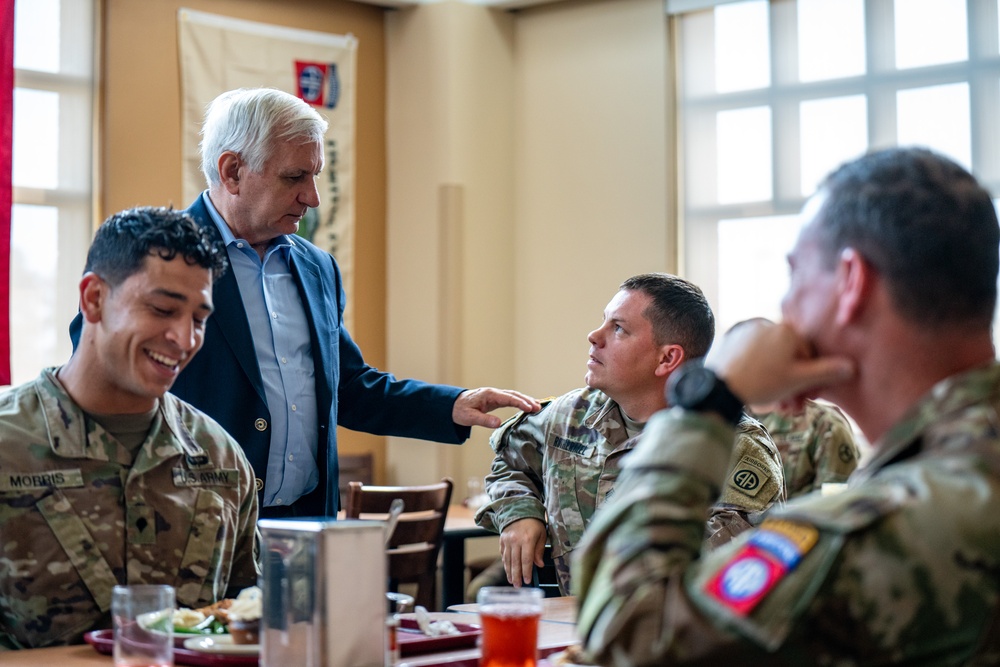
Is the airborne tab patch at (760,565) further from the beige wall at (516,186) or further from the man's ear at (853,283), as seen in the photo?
the beige wall at (516,186)

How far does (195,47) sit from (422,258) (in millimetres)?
1598

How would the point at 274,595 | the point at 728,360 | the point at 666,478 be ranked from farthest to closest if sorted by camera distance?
the point at 274,595
the point at 728,360
the point at 666,478

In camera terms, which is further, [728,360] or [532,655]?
[532,655]

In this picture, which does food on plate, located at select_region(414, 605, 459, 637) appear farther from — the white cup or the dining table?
the white cup

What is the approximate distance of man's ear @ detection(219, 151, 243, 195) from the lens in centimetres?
304

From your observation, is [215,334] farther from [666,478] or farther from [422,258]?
[422,258]

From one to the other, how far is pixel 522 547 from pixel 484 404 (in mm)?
436

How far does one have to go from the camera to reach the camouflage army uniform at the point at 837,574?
4.09ft

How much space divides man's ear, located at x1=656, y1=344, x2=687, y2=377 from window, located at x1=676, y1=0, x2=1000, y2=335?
10.4 ft

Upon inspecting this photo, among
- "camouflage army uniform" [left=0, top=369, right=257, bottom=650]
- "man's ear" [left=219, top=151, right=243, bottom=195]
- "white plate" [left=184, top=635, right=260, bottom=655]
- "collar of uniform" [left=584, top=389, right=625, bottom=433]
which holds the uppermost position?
"man's ear" [left=219, top=151, right=243, bottom=195]

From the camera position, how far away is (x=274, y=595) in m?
1.60

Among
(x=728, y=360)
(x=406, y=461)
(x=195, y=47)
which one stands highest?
(x=195, y=47)

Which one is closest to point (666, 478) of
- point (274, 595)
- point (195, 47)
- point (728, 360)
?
point (728, 360)

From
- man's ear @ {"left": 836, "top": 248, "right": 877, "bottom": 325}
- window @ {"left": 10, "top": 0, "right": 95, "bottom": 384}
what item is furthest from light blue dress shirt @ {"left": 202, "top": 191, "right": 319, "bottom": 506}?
window @ {"left": 10, "top": 0, "right": 95, "bottom": 384}
